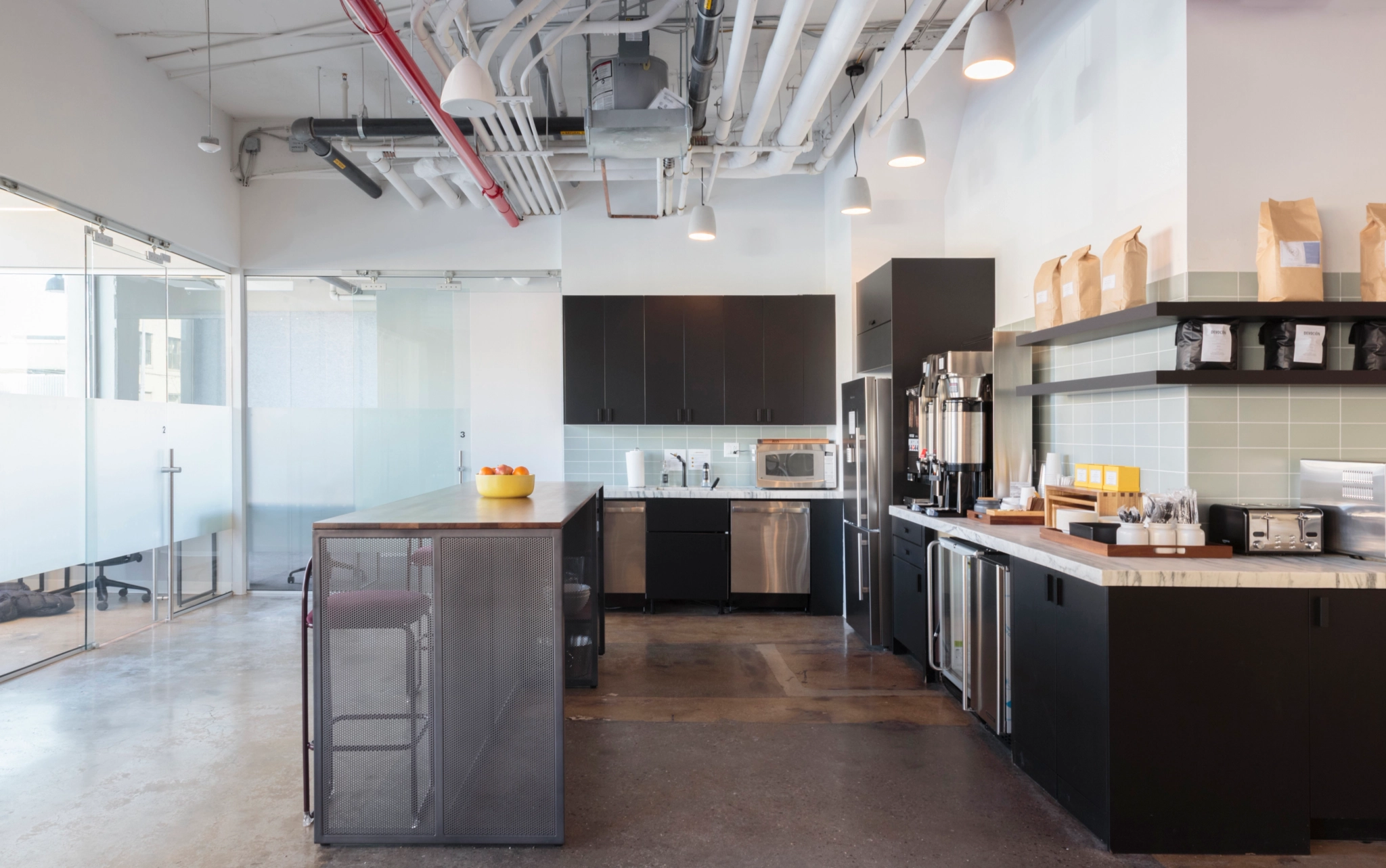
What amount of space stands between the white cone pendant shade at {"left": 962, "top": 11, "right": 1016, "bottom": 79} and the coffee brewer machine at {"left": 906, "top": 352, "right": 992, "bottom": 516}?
1.62 metres

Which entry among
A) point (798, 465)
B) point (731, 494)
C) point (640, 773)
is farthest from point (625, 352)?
point (640, 773)

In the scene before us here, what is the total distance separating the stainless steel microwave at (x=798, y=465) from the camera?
630 cm

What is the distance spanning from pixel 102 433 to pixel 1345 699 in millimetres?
6473

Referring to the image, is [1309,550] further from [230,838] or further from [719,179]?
[719,179]

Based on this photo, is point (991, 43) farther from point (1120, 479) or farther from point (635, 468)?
point (635, 468)

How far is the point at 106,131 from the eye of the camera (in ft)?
16.2

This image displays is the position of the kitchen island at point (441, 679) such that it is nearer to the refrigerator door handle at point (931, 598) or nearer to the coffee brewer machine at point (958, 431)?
the refrigerator door handle at point (931, 598)

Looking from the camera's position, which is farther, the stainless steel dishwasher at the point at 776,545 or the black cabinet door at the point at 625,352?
the black cabinet door at the point at 625,352

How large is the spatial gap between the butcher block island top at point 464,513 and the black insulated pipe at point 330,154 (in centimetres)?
276

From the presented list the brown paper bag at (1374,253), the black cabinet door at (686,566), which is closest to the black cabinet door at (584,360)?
the black cabinet door at (686,566)

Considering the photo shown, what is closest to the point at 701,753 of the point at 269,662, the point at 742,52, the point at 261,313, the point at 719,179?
the point at 269,662

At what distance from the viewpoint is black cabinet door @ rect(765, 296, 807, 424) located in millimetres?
6305

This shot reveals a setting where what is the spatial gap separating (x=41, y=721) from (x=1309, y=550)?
5.44 metres

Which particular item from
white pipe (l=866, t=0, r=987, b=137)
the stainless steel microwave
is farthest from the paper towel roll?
white pipe (l=866, t=0, r=987, b=137)
